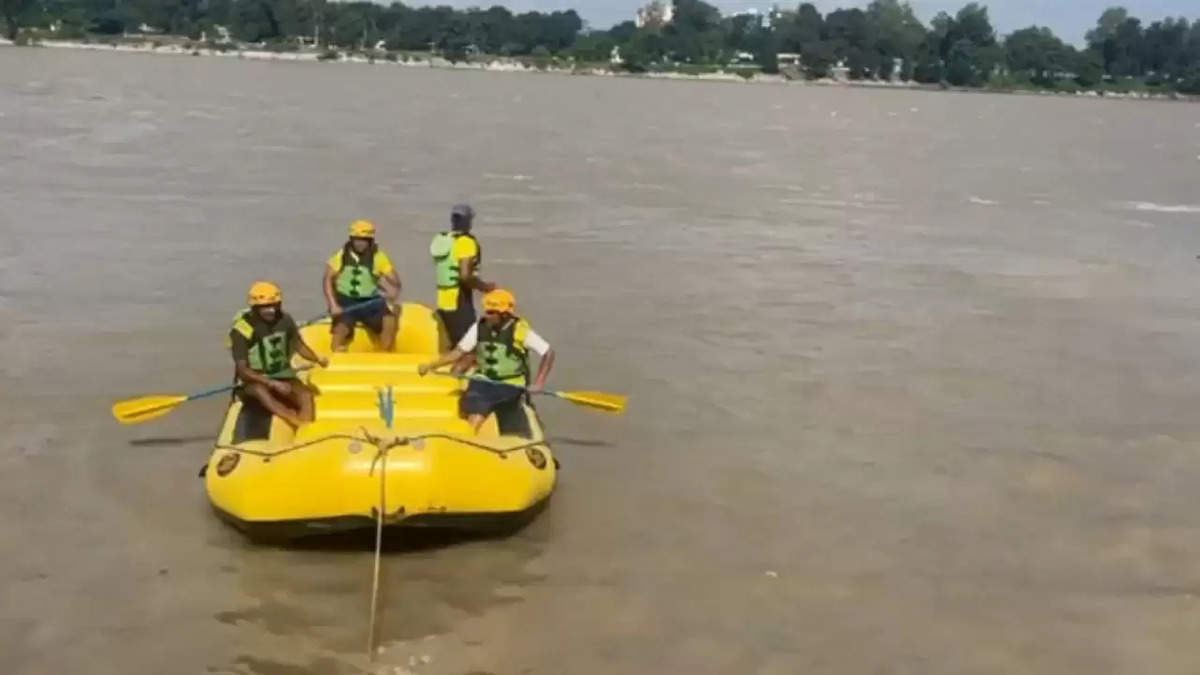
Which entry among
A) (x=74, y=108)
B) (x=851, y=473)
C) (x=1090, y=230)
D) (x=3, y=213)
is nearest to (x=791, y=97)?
(x=74, y=108)

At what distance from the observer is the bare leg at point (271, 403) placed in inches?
334

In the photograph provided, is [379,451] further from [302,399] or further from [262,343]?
[262,343]

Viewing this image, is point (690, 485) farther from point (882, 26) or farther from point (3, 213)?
point (882, 26)

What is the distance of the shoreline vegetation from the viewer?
139m

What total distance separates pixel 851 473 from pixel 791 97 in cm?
9823

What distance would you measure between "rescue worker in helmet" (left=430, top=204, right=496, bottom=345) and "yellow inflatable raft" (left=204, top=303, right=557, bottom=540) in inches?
54.7

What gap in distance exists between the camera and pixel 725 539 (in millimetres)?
9219

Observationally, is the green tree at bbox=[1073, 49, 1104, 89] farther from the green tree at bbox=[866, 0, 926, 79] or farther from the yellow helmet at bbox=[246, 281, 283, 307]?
the yellow helmet at bbox=[246, 281, 283, 307]

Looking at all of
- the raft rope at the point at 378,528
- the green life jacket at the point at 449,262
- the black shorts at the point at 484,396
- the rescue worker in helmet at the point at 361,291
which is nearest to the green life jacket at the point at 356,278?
the rescue worker in helmet at the point at 361,291

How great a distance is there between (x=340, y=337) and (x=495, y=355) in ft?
6.07

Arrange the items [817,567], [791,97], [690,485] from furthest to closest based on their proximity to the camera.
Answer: [791,97] → [690,485] → [817,567]

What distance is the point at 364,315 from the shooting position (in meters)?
10.2

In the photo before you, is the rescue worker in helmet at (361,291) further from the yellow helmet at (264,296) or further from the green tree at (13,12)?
the green tree at (13,12)

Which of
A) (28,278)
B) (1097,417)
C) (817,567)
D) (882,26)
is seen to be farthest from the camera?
(882,26)
